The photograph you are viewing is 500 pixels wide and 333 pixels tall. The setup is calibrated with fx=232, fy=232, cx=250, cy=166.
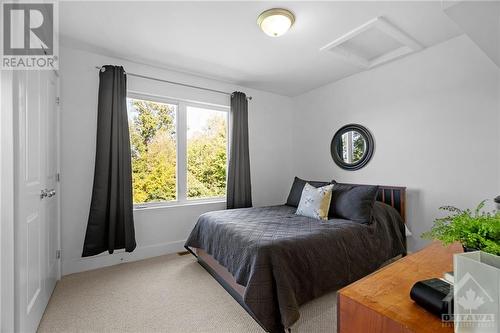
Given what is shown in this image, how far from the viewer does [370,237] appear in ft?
7.68

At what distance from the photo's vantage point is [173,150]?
334 centimetres

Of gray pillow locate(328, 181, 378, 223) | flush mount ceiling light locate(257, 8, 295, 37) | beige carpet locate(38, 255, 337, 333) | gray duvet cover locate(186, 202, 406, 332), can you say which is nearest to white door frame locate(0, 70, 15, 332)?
beige carpet locate(38, 255, 337, 333)

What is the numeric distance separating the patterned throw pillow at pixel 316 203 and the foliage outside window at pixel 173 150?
57.3 inches

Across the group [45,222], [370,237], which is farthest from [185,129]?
[370,237]

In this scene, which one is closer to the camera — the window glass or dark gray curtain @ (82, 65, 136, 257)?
dark gray curtain @ (82, 65, 136, 257)

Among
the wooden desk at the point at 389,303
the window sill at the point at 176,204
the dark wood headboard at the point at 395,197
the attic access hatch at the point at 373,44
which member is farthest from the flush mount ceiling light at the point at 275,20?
the window sill at the point at 176,204

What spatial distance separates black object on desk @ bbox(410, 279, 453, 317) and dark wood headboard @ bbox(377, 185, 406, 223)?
2273mm

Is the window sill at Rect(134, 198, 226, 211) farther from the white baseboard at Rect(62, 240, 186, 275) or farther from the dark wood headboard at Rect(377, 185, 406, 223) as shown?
the dark wood headboard at Rect(377, 185, 406, 223)

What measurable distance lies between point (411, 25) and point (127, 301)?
3.69 meters

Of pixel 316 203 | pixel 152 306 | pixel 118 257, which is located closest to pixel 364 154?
pixel 316 203

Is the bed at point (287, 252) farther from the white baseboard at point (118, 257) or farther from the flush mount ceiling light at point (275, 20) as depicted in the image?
the flush mount ceiling light at point (275, 20)

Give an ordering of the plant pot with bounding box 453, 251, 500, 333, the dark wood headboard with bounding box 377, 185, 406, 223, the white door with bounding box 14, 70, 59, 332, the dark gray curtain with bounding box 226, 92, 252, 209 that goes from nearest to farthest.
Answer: the plant pot with bounding box 453, 251, 500, 333 < the white door with bounding box 14, 70, 59, 332 < the dark wood headboard with bounding box 377, 185, 406, 223 < the dark gray curtain with bounding box 226, 92, 252, 209

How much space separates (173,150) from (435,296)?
316cm

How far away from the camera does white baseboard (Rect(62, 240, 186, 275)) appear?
260cm
